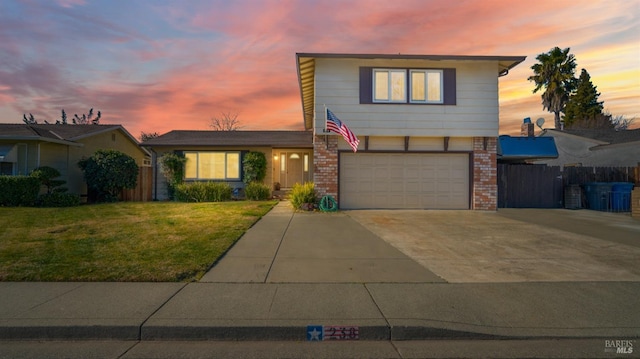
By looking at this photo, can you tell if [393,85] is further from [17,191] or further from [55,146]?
[55,146]

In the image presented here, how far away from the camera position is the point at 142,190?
1942cm

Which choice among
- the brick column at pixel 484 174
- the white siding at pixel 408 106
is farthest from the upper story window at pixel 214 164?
the brick column at pixel 484 174

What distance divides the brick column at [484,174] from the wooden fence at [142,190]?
52.2ft

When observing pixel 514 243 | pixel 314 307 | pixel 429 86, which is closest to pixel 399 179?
pixel 429 86

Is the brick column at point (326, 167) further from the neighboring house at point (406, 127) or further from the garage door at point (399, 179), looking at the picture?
the garage door at point (399, 179)

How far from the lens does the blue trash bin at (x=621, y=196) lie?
14.8 meters

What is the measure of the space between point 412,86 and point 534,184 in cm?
703

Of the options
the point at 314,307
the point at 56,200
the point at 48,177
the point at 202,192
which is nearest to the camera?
the point at 314,307

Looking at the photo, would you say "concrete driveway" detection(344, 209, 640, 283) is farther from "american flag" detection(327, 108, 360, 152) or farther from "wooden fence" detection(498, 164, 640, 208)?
"american flag" detection(327, 108, 360, 152)

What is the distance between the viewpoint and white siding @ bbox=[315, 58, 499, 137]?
1428 cm

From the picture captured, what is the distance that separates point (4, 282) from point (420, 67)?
13559 mm

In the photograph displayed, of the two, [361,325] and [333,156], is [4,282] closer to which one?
[361,325]

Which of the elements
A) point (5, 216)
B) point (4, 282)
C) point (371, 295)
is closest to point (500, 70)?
point (371, 295)

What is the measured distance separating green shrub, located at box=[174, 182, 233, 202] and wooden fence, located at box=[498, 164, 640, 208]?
12.8m
